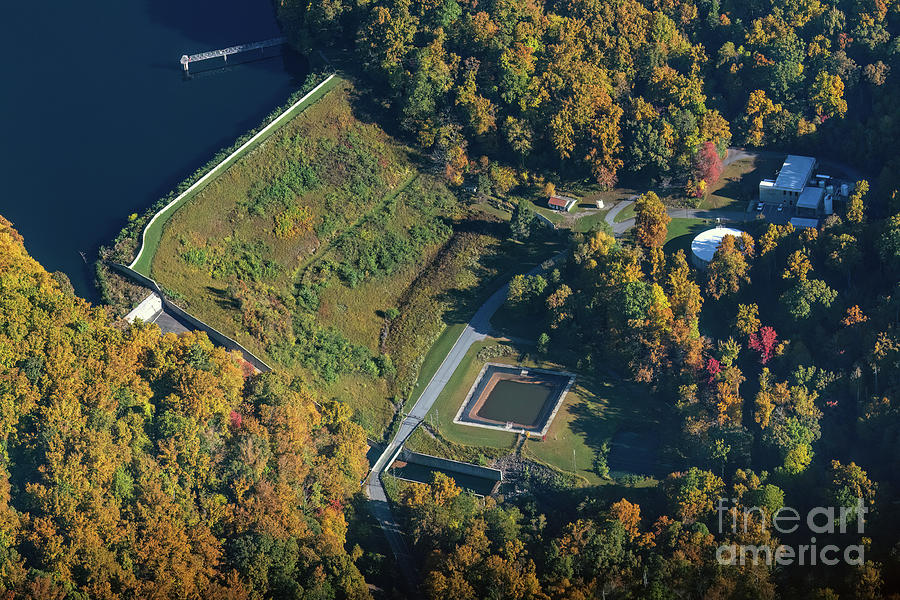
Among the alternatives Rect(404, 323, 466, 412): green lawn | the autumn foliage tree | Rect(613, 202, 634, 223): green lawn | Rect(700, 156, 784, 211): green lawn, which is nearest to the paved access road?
Rect(404, 323, 466, 412): green lawn

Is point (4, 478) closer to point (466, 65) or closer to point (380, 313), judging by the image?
point (380, 313)

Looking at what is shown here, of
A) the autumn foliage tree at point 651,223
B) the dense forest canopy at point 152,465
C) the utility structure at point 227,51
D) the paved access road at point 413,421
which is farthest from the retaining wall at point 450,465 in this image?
the utility structure at point 227,51

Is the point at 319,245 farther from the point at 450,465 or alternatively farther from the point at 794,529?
the point at 794,529

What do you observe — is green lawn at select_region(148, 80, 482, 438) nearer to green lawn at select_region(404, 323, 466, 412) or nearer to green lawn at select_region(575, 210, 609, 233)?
green lawn at select_region(404, 323, 466, 412)

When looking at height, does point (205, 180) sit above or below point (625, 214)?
below

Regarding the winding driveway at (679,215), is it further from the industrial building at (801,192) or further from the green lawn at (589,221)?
the industrial building at (801,192)

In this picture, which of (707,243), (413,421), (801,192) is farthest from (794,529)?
(801,192)
